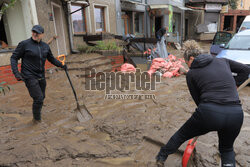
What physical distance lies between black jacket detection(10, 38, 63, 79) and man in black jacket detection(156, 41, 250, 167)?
260 centimetres

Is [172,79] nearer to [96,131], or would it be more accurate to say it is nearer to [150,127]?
[150,127]

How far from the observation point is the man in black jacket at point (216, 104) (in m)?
1.81

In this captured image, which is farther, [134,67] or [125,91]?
[134,67]

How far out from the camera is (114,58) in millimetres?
8555

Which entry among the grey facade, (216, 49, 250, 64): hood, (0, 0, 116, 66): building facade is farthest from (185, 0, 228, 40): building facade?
(216, 49, 250, 64): hood

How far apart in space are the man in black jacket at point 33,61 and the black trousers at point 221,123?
2.57 metres

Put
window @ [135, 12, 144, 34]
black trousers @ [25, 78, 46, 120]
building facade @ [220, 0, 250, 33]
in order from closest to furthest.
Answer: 1. black trousers @ [25, 78, 46, 120]
2. window @ [135, 12, 144, 34]
3. building facade @ [220, 0, 250, 33]

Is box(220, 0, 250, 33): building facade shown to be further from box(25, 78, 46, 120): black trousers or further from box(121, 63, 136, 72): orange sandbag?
box(25, 78, 46, 120): black trousers

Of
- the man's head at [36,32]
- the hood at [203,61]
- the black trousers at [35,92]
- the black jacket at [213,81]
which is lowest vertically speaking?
the black trousers at [35,92]

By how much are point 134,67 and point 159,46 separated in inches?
64.3

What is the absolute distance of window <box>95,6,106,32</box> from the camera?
10.6m

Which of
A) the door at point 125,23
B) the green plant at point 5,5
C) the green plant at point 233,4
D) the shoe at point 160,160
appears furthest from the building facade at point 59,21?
the green plant at point 233,4

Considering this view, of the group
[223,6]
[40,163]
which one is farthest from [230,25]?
[40,163]

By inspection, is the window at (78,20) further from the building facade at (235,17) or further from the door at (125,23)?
the building facade at (235,17)
